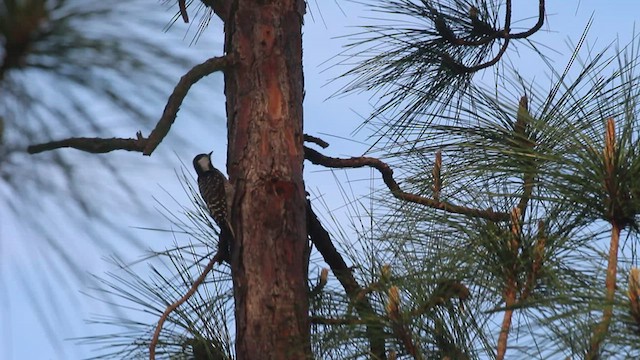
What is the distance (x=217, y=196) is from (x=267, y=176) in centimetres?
109

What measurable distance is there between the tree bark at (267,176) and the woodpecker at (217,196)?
97mm

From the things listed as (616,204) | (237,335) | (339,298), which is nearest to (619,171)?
(616,204)

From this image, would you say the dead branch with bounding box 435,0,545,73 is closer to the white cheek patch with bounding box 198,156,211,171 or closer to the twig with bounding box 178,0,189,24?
the twig with bounding box 178,0,189,24

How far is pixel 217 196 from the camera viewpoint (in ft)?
12.0

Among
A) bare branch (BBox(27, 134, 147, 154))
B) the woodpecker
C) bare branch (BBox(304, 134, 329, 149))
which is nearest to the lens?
bare branch (BBox(27, 134, 147, 154))

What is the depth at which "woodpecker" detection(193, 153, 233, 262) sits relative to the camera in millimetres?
2688

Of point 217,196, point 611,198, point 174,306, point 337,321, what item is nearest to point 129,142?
point 174,306

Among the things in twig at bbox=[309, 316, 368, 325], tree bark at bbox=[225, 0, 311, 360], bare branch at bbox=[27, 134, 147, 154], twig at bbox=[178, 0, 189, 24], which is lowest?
bare branch at bbox=[27, 134, 147, 154]

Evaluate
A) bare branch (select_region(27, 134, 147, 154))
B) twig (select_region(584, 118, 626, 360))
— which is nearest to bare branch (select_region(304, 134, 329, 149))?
twig (select_region(584, 118, 626, 360))

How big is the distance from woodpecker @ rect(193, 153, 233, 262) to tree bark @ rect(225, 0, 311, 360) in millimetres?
97

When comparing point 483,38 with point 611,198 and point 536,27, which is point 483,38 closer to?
point 536,27

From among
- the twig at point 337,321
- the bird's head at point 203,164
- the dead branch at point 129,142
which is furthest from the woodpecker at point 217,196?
the dead branch at point 129,142

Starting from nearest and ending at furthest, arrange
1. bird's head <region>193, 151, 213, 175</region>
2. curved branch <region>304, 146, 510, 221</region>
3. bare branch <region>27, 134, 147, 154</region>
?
bare branch <region>27, 134, 147, 154</region>
curved branch <region>304, 146, 510, 221</region>
bird's head <region>193, 151, 213, 175</region>

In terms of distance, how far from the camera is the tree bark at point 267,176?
2471 millimetres
